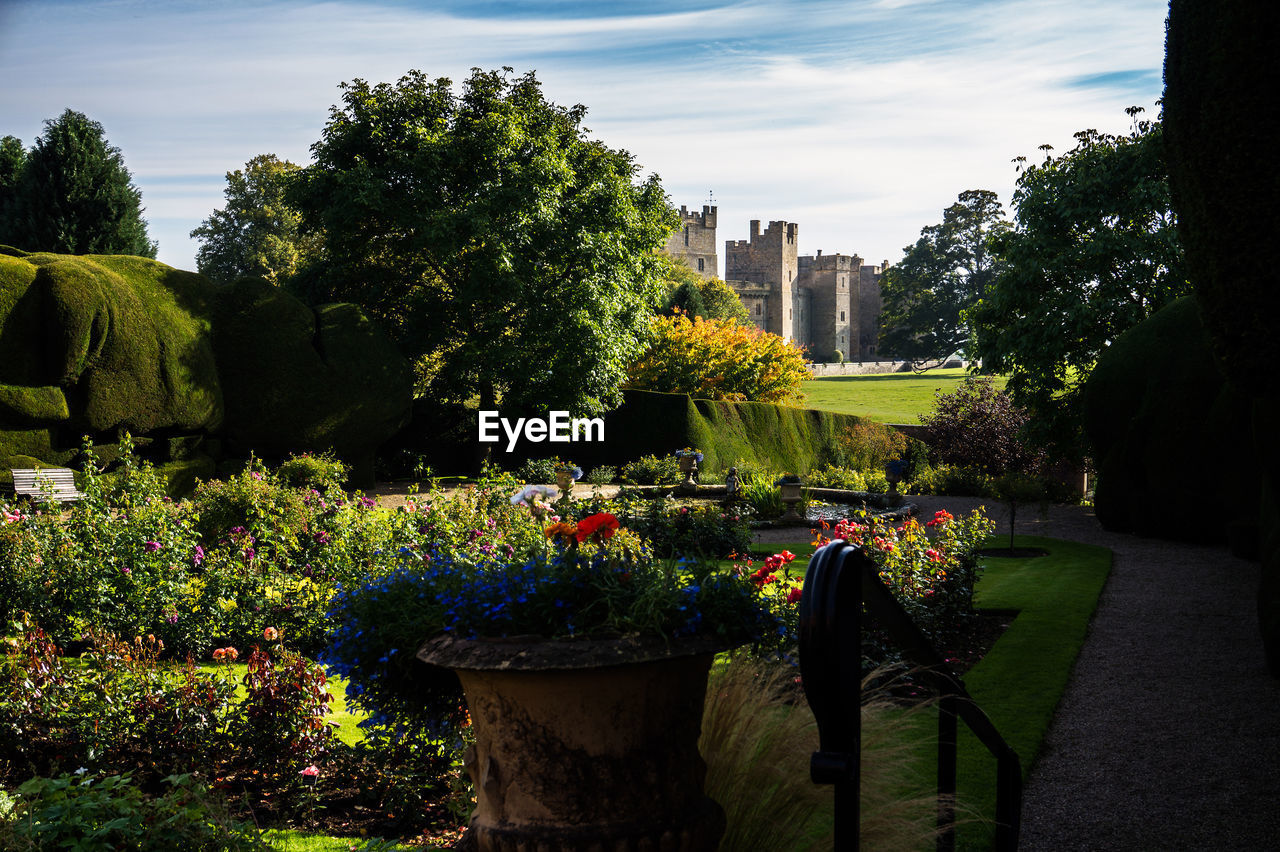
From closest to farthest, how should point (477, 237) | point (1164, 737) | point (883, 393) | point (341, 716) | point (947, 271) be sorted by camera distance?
1. point (1164, 737)
2. point (341, 716)
3. point (477, 237)
4. point (883, 393)
5. point (947, 271)

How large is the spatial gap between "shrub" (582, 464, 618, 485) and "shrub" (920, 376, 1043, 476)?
22.5 ft

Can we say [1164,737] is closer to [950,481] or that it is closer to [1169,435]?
[1169,435]

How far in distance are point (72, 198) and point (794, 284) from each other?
48.6 meters

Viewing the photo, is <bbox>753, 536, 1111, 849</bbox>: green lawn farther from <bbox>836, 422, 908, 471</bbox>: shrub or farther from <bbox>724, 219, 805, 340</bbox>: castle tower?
<bbox>724, 219, 805, 340</bbox>: castle tower

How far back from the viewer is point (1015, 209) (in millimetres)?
15969

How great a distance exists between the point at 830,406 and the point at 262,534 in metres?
34.4

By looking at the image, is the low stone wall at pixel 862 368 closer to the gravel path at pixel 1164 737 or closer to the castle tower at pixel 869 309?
the castle tower at pixel 869 309

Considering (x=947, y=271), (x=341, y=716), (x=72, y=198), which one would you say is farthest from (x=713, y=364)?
(x=947, y=271)

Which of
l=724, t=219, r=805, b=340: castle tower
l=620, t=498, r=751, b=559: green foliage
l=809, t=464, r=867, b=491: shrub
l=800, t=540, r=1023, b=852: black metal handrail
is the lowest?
l=809, t=464, r=867, b=491: shrub

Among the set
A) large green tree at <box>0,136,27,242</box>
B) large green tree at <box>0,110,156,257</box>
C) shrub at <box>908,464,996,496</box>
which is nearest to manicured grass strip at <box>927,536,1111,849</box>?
shrub at <box>908,464,996,496</box>

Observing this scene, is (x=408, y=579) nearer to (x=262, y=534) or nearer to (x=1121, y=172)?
(x=262, y=534)

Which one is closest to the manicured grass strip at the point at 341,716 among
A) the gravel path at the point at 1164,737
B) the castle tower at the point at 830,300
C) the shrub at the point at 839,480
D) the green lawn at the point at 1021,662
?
the green lawn at the point at 1021,662

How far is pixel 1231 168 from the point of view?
4.29 metres

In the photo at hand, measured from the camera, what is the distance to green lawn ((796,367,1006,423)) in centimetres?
3747
